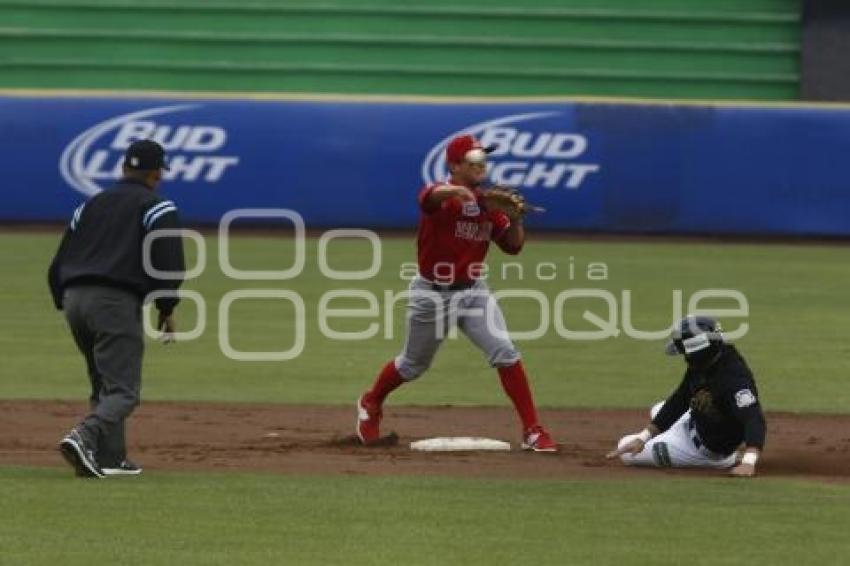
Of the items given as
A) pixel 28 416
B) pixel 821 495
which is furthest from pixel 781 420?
pixel 28 416

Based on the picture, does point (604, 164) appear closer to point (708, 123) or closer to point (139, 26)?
point (708, 123)

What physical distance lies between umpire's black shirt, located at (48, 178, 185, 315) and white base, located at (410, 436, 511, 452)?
2330 mm

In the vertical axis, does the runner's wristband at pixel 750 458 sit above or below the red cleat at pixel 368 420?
above

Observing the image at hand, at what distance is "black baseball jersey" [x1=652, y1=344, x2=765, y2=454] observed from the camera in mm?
10648

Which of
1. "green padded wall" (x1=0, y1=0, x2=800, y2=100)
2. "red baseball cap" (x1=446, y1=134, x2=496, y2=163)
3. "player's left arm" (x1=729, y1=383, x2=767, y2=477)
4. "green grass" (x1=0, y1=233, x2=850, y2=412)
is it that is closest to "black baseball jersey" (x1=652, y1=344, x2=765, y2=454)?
"player's left arm" (x1=729, y1=383, x2=767, y2=477)

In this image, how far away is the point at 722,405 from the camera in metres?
10.9

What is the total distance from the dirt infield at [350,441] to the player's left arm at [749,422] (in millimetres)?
426

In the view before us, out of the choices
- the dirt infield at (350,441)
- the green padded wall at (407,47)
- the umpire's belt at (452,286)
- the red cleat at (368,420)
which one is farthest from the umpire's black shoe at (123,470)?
the green padded wall at (407,47)

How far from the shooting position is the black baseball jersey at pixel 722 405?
34.9 ft

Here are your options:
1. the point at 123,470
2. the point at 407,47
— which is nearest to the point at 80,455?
the point at 123,470

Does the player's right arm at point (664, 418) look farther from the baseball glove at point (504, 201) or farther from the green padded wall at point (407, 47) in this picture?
the green padded wall at point (407, 47)

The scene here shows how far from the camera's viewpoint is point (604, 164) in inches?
1027

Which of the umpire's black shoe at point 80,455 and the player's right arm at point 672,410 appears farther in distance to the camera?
the player's right arm at point 672,410

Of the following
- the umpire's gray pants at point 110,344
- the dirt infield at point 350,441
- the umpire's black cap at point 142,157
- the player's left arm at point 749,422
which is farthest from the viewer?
the dirt infield at point 350,441
